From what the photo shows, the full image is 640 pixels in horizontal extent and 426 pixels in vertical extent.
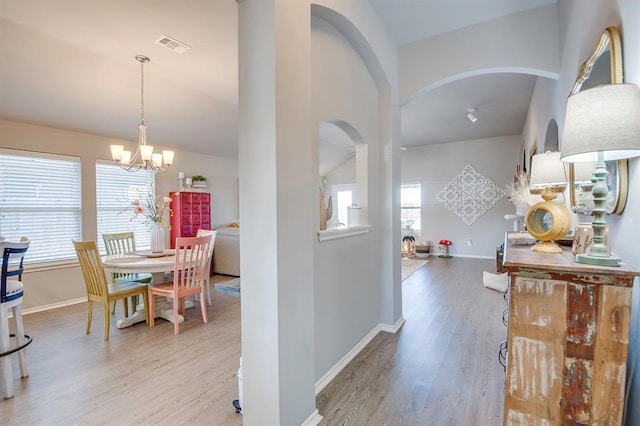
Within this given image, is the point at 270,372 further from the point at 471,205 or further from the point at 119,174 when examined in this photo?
the point at 471,205

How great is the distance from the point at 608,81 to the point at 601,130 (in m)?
0.74

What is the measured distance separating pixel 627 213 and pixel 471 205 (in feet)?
21.3

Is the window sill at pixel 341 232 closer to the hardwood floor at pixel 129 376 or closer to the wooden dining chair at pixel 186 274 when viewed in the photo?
A: the hardwood floor at pixel 129 376

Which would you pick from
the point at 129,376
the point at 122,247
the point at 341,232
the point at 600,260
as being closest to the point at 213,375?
the point at 129,376

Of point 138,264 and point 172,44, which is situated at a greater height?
point 172,44

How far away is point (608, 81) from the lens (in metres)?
1.46

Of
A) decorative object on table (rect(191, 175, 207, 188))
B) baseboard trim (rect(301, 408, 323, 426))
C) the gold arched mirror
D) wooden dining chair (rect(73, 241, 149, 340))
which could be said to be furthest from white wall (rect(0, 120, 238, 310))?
the gold arched mirror

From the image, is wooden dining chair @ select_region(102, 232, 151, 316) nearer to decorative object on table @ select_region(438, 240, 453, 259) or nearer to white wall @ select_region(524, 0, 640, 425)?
white wall @ select_region(524, 0, 640, 425)

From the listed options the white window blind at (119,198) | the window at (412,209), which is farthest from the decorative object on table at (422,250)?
the white window blind at (119,198)

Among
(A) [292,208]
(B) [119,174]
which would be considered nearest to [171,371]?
(A) [292,208]

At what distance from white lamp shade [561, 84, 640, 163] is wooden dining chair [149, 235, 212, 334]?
10.2ft

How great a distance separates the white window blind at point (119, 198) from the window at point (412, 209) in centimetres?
620

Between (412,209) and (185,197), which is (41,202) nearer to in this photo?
(185,197)

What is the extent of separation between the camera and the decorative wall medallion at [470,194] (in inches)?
280
